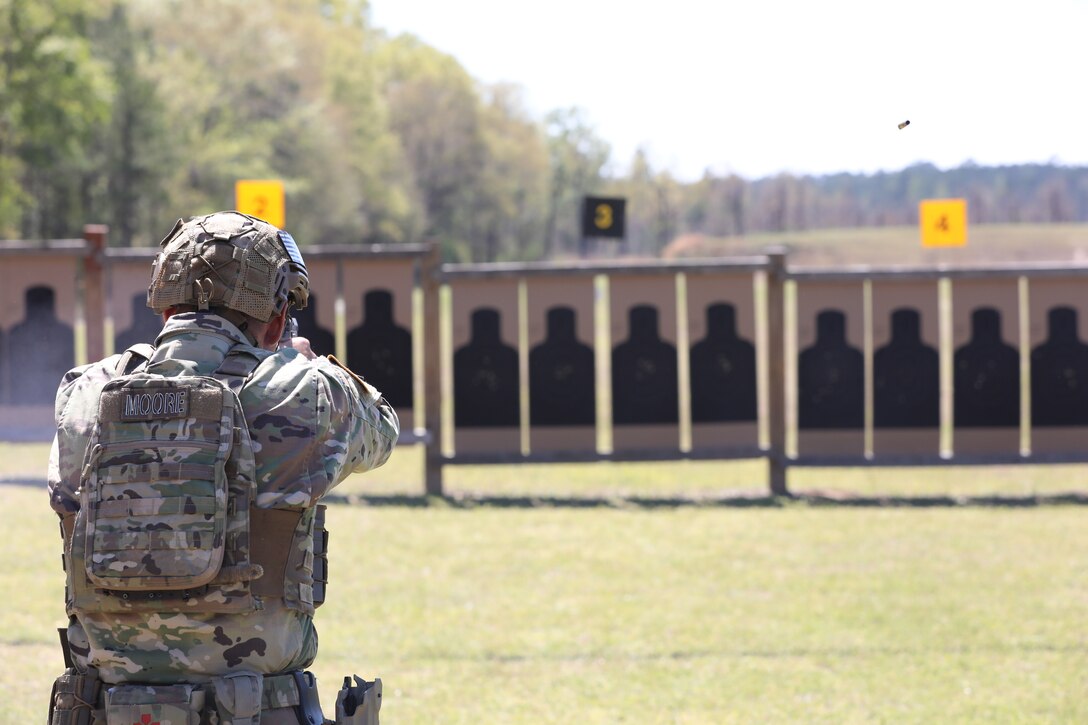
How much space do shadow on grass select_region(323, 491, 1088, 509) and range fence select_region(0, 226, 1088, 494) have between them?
30 centimetres

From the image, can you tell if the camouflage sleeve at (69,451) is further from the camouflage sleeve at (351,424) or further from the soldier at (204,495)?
the camouflage sleeve at (351,424)

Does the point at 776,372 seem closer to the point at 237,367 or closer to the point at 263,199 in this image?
the point at 263,199

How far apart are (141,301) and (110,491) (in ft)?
30.0

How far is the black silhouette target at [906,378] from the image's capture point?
11.7m

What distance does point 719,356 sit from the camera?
11719 mm

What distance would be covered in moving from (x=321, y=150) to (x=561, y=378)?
64.8m

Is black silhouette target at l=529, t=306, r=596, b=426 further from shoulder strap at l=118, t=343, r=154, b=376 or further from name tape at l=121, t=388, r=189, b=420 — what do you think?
name tape at l=121, t=388, r=189, b=420

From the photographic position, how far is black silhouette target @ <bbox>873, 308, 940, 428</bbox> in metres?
11.7

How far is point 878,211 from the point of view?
73.0 ft

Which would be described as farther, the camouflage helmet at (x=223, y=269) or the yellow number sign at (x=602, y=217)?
the yellow number sign at (x=602, y=217)

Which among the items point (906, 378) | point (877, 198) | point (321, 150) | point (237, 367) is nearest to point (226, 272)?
point (237, 367)

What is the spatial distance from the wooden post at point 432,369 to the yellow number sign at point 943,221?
4.28 metres

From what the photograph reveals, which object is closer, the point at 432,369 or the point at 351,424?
the point at 351,424

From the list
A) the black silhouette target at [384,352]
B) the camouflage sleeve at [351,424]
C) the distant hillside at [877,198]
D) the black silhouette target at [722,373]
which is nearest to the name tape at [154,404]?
the camouflage sleeve at [351,424]
